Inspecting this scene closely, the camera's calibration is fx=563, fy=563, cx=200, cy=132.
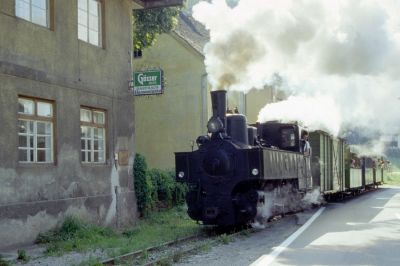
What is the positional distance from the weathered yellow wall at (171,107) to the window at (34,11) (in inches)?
501

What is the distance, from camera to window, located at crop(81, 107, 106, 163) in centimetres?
1239

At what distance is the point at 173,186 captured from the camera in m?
16.7

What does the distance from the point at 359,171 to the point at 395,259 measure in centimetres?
1932

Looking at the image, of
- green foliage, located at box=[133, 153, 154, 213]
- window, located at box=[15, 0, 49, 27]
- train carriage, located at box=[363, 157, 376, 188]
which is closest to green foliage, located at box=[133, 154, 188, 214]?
green foliage, located at box=[133, 153, 154, 213]

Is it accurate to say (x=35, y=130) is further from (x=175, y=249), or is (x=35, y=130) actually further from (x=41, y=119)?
(x=175, y=249)

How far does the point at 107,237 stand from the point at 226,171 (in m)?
2.76

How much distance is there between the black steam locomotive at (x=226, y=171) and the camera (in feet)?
37.6

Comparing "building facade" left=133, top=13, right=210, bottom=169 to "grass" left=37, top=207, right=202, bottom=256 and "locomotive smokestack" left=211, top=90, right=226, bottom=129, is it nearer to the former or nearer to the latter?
"grass" left=37, top=207, right=202, bottom=256

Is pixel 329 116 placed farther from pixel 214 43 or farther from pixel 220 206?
pixel 220 206

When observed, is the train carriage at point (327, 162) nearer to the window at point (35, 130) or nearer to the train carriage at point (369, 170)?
the train carriage at point (369, 170)

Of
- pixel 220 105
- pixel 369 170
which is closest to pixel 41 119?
pixel 220 105

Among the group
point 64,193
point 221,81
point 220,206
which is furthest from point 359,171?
point 64,193

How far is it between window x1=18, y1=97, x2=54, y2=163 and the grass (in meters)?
1.46

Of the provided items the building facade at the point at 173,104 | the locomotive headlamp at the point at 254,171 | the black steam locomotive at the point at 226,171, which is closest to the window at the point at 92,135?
the black steam locomotive at the point at 226,171
